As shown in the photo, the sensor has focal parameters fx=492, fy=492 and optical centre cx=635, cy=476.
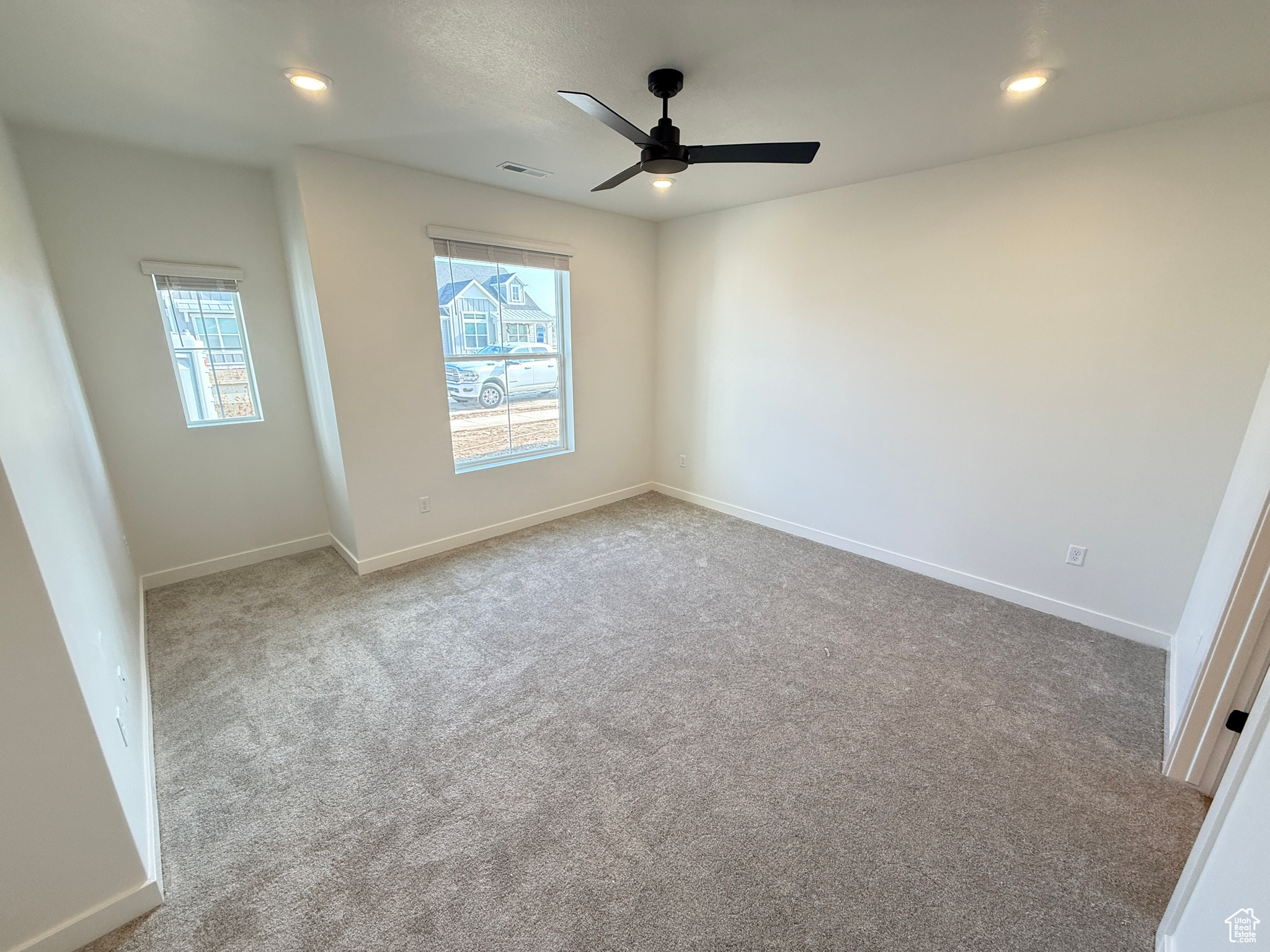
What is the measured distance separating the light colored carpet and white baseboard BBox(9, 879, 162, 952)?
3 cm

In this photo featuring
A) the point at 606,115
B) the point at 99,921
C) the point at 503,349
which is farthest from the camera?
the point at 503,349

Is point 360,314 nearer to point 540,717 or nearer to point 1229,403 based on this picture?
point 540,717

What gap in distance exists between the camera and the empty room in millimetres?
1400

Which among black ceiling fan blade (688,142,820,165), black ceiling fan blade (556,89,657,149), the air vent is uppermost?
the air vent

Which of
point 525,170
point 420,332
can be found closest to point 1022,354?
point 525,170

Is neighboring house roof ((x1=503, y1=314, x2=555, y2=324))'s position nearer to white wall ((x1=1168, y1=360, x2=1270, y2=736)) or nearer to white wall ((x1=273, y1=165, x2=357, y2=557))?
white wall ((x1=273, y1=165, x2=357, y2=557))

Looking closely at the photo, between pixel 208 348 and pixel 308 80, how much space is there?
1.94 metres

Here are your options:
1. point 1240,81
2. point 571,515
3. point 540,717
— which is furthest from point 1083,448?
point 571,515

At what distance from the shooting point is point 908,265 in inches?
120

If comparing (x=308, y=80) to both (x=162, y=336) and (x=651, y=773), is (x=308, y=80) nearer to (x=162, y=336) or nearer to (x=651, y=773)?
(x=162, y=336)

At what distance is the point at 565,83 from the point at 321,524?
3.30 metres

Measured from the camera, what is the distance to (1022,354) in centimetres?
275

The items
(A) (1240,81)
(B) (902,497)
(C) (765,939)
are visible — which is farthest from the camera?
(B) (902,497)

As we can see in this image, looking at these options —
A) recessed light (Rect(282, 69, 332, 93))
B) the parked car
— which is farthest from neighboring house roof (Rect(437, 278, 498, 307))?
recessed light (Rect(282, 69, 332, 93))
